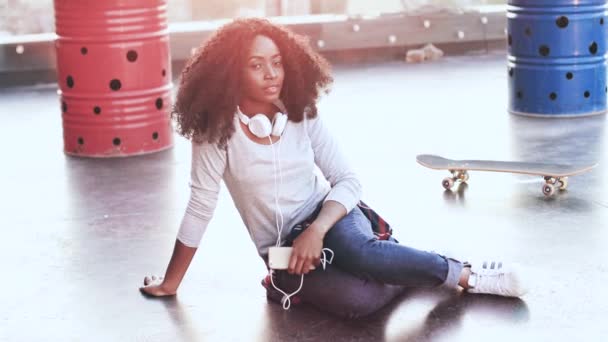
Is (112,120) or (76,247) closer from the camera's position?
(76,247)

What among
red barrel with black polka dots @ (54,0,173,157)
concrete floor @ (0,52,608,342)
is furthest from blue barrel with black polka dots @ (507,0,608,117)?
red barrel with black polka dots @ (54,0,173,157)

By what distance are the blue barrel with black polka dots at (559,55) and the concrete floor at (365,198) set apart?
15 cm

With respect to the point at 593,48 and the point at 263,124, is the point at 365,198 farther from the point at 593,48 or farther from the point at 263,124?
the point at 593,48

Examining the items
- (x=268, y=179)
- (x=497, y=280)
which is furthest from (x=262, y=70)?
(x=497, y=280)

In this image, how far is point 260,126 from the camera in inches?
107

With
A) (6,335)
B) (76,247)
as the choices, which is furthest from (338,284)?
(76,247)

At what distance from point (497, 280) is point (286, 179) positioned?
613 mm

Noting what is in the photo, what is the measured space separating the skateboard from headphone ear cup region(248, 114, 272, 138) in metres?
1.40

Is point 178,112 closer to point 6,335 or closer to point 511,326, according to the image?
point 6,335

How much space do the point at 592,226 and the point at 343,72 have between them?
419 centimetres

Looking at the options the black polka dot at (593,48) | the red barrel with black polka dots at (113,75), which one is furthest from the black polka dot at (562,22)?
the red barrel with black polka dots at (113,75)

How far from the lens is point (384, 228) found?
9.61 ft

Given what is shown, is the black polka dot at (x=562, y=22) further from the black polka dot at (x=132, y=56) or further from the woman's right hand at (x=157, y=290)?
the woman's right hand at (x=157, y=290)

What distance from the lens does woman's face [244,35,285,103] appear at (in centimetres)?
271
